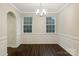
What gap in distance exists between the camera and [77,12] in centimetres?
362

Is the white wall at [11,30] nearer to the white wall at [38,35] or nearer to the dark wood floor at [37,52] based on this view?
the dark wood floor at [37,52]

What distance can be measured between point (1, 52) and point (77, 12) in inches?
120

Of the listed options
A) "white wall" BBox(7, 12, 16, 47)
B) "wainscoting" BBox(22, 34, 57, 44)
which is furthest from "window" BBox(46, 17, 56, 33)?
"white wall" BBox(7, 12, 16, 47)

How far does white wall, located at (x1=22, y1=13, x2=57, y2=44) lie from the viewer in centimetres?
730

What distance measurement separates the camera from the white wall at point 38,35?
7.30 metres

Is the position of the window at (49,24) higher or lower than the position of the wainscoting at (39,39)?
higher

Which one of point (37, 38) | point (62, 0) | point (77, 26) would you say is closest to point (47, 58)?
point (62, 0)

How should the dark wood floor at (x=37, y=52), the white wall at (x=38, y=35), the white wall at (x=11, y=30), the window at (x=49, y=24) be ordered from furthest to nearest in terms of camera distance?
the window at (x=49, y=24), the white wall at (x=38, y=35), the white wall at (x=11, y=30), the dark wood floor at (x=37, y=52)

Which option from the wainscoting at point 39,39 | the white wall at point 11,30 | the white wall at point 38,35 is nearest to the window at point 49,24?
the white wall at point 38,35

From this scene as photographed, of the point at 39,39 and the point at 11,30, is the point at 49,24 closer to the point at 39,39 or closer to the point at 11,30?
the point at 39,39

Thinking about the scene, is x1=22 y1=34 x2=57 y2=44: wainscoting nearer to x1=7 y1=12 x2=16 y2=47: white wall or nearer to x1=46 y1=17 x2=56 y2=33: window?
x1=46 y1=17 x2=56 y2=33: window

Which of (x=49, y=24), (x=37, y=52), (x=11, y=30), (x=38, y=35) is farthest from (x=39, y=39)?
(x=37, y=52)

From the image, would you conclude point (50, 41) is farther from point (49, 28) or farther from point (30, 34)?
point (30, 34)

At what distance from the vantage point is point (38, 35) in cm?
734
